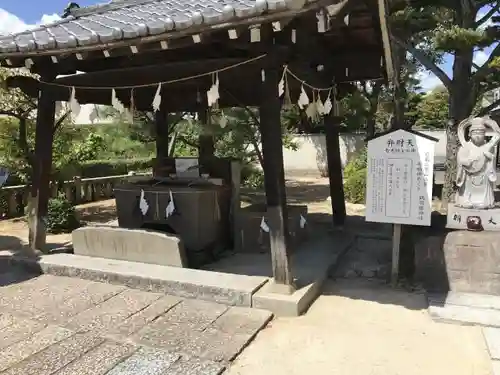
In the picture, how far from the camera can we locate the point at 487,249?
4.96 m

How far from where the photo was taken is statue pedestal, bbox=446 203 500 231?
5.08 metres

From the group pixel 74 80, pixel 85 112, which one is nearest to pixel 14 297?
pixel 74 80

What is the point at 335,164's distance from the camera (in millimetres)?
8031

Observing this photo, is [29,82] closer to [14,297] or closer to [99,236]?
[99,236]

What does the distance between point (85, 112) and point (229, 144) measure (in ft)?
48.4

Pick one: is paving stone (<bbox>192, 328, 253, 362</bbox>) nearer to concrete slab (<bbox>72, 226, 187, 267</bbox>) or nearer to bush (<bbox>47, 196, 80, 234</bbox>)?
concrete slab (<bbox>72, 226, 187, 267</bbox>)

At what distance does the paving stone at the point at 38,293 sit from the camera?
483 cm

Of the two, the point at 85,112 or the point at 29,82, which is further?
the point at 85,112

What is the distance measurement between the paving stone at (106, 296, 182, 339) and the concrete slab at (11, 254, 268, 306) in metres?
0.20

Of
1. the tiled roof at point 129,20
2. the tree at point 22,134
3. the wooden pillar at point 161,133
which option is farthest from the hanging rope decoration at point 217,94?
the tree at point 22,134

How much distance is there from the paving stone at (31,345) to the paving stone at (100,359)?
18.3 inches

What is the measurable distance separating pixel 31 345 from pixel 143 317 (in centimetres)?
106

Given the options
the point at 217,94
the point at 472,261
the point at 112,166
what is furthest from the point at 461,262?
the point at 112,166

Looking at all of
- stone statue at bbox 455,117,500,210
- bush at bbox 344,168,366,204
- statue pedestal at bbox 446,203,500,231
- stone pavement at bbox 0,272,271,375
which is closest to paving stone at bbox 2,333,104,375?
stone pavement at bbox 0,272,271,375
